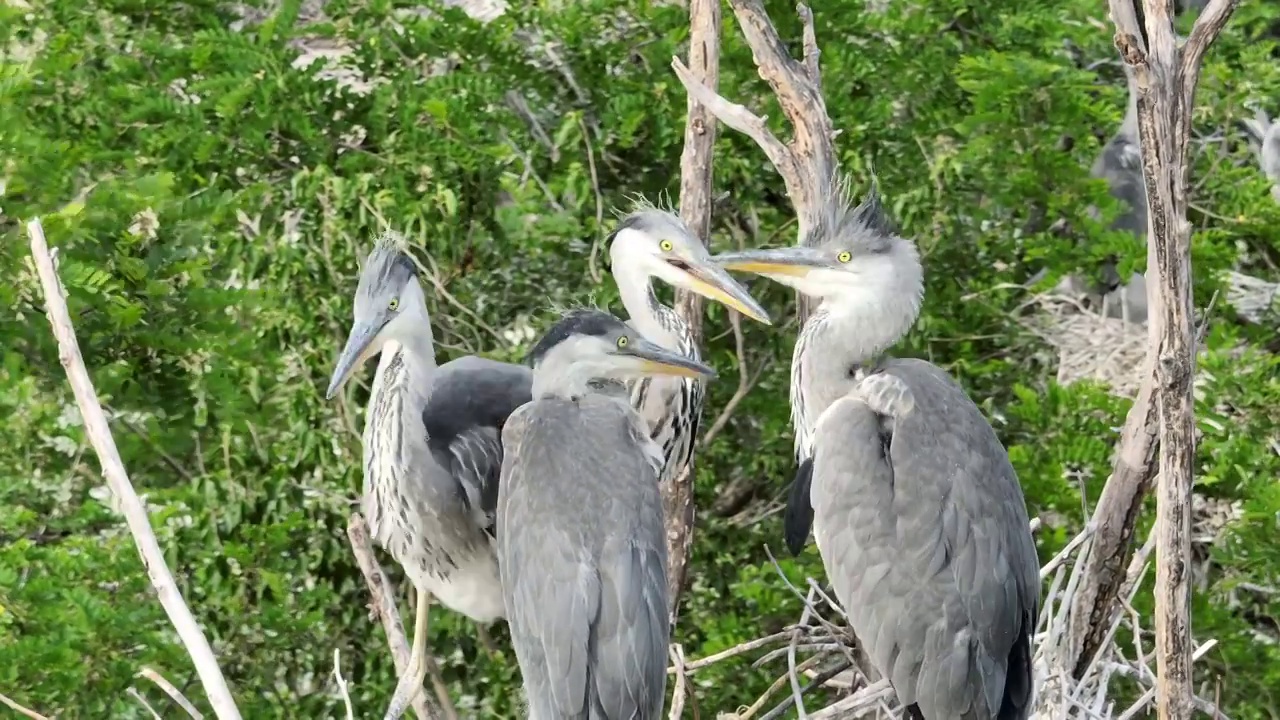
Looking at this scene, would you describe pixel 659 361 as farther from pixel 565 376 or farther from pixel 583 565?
pixel 583 565

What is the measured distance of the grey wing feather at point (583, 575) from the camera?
105 inches

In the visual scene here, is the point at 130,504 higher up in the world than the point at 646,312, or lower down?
higher up

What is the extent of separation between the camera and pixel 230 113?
4547 mm

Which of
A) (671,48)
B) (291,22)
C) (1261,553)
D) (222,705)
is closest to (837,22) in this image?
(671,48)

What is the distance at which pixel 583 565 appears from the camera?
2684mm

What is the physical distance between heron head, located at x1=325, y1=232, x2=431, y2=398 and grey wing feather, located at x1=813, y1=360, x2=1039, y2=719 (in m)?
0.84

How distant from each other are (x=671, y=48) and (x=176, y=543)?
2028 mm

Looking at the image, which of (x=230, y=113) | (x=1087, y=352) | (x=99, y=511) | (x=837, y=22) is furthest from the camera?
(x=1087, y=352)

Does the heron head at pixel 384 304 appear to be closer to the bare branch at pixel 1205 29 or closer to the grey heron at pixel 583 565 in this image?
the grey heron at pixel 583 565

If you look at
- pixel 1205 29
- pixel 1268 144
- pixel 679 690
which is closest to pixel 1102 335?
pixel 1268 144

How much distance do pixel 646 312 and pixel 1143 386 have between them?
1.12 meters

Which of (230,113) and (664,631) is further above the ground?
(230,113)

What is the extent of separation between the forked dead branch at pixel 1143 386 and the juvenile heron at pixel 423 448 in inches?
30.2

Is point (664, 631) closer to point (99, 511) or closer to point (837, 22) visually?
point (99, 511)
